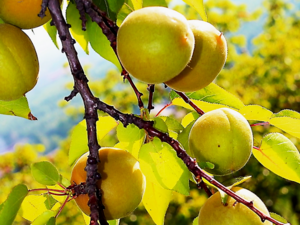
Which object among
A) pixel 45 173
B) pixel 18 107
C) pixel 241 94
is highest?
pixel 18 107

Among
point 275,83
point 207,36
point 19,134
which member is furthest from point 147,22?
point 19,134

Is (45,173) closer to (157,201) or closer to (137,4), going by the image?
(157,201)

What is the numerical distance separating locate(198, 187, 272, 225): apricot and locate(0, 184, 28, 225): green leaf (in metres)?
0.39

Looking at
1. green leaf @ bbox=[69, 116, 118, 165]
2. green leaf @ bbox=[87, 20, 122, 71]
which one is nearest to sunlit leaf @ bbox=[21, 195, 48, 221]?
green leaf @ bbox=[69, 116, 118, 165]

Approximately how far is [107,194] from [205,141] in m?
0.23

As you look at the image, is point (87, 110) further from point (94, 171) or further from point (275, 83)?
point (275, 83)

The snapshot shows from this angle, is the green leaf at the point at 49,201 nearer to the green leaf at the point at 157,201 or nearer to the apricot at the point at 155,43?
the green leaf at the point at 157,201

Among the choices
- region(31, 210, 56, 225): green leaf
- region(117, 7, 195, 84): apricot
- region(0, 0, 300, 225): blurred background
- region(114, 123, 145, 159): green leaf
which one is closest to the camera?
region(117, 7, 195, 84): apricot

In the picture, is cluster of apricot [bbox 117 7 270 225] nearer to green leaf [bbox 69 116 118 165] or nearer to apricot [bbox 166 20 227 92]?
apricot [bbox 166 20 227 92]

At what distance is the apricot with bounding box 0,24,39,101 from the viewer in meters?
0.74

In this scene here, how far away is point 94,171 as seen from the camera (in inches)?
26.0

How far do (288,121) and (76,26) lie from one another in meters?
0.56

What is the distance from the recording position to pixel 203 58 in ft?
2.48

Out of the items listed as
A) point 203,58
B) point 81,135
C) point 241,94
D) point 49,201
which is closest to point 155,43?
point 203,58
